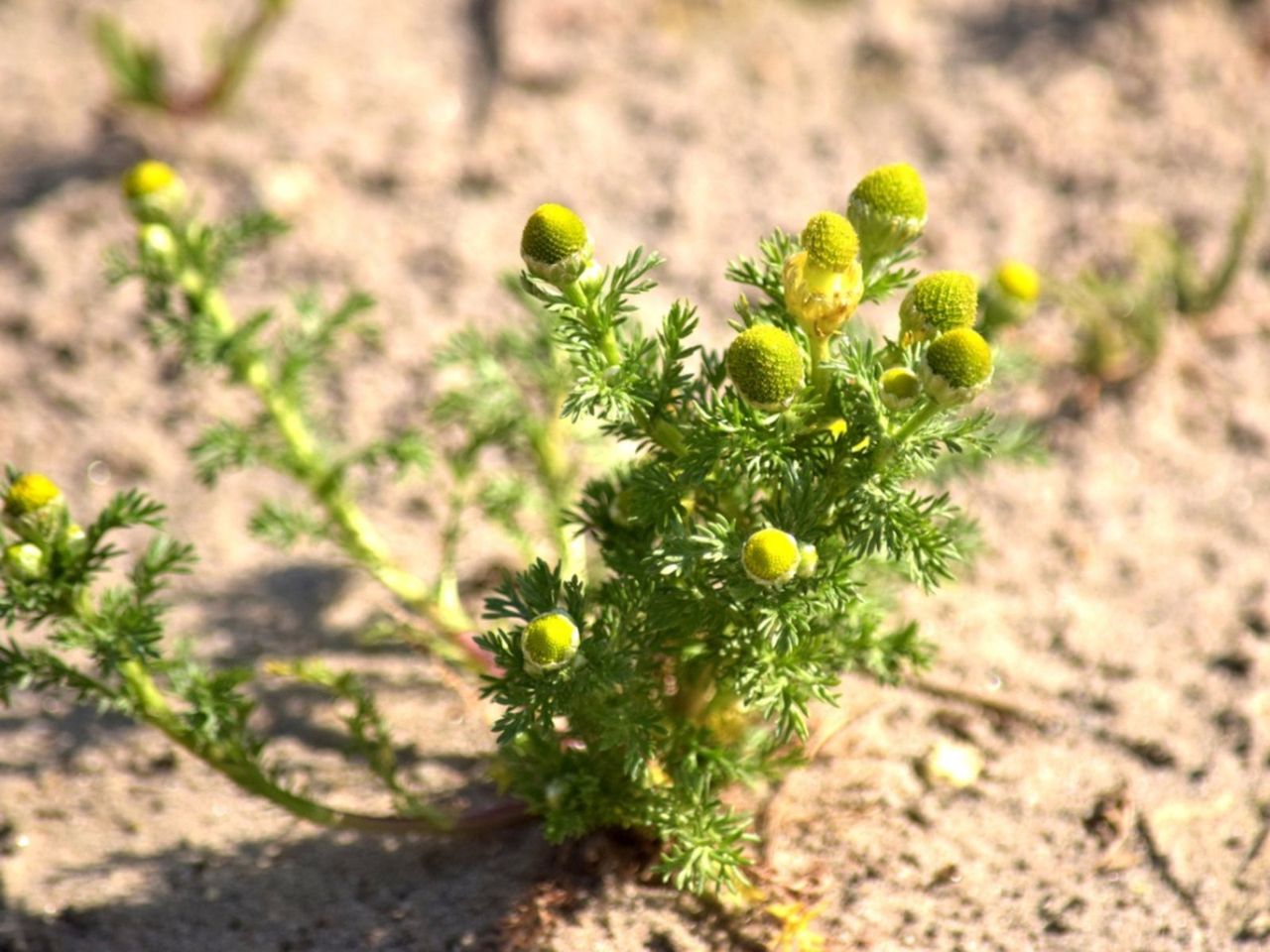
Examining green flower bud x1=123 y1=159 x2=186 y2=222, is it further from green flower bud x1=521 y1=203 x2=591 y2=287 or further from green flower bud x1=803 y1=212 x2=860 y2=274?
green flower bud x1=803 y1=212 x2=860 y2=274

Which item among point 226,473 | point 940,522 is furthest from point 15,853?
point 940,522

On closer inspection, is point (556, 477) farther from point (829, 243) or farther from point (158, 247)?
point (829, 243)

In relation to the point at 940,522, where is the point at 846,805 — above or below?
below

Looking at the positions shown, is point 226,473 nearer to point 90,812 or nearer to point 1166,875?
point 90,812

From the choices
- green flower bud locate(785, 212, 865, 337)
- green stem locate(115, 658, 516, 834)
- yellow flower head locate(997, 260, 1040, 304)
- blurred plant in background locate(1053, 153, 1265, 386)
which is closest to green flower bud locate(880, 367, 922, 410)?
green flower bud locate(785, 212, 865, 337)

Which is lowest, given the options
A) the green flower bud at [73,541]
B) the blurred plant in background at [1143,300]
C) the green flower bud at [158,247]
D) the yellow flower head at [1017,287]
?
the green flower bud at [73,541]

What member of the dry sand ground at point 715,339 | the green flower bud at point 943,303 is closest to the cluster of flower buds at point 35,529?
the dry sand ground at point 715,339

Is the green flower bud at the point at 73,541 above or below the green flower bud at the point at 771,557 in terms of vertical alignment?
above

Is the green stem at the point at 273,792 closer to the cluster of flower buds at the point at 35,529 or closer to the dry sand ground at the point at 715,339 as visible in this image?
the dry sand ground at the point at 715,339
